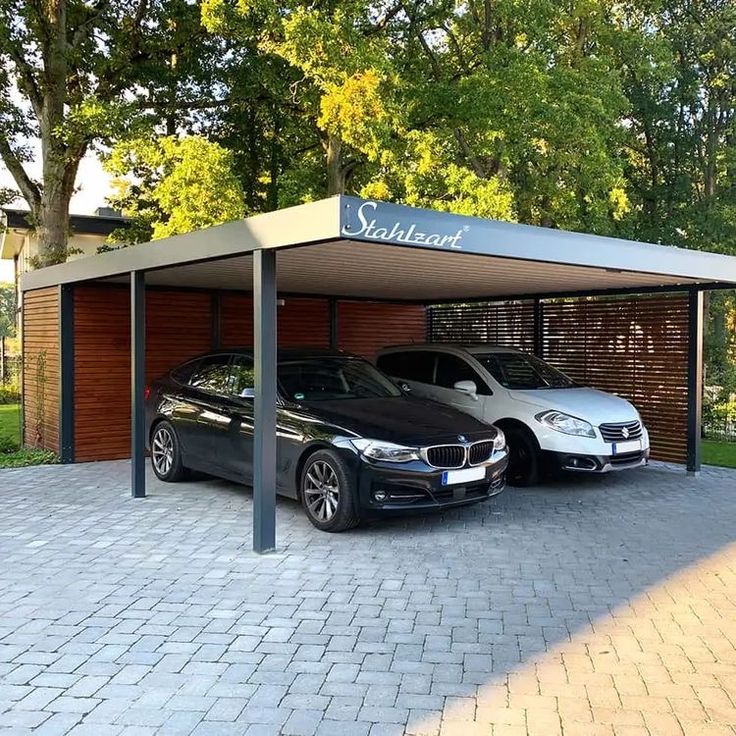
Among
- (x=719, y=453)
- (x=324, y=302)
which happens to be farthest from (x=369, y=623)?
(x=719, y=453)

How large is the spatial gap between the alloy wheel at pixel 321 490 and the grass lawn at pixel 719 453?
6.46m

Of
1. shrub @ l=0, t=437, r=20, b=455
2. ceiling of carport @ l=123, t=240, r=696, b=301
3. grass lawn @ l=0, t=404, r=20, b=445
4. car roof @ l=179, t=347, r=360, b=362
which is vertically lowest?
shrub @ l=0, t=437, r=20, b=455

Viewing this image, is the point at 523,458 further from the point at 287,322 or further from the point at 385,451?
the point at 287,322

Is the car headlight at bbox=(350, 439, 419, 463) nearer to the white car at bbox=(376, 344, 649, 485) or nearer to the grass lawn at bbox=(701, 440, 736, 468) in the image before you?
the white car at bbox=(376, 344, 649, 485)

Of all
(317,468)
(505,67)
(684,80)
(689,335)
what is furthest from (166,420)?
(684,80)

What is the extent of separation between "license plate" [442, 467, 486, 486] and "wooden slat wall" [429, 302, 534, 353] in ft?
15.9

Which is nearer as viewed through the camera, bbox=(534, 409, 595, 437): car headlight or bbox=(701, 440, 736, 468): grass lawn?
bbox=(534, 409, 595, 437): car headlight

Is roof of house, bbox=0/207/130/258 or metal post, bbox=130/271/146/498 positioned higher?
roof of house, bbox=0/207/130/258

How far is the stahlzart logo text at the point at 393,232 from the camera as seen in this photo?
501 cm

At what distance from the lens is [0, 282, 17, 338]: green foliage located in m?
45.2

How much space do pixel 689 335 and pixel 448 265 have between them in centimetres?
420

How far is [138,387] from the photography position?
25.6ft

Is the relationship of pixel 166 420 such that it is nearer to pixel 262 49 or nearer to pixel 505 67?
pixel 262 49

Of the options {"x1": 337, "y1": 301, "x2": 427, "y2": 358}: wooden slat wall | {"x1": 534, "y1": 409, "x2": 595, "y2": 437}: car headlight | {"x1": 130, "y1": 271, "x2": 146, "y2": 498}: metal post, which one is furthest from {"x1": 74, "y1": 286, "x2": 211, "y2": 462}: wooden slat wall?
{"x1": 534, "y1": 409, "x2": 595, "y2": 437}: car headlight
